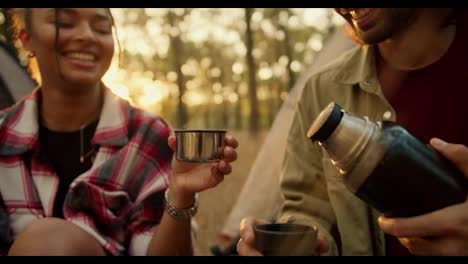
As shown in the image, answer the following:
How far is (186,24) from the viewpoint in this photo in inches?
512

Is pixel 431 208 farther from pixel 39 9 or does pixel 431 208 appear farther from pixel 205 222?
pixel 205 222

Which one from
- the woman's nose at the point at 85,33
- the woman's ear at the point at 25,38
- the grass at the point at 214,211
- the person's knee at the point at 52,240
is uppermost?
the woman's nose at the point at 85,33

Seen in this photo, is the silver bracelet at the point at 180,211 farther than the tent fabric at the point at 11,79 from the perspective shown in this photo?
No

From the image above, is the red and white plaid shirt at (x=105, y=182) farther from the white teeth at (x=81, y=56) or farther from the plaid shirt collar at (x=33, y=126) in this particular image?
the white teeth at (x=81, y=56)

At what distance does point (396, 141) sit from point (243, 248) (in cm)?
43

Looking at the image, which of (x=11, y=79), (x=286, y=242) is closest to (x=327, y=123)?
(x=286, y=242)

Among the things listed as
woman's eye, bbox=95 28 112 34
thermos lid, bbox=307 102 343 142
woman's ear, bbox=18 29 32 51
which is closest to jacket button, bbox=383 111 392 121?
thermos lid, bbox=307 102 343 142

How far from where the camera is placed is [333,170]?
1.78 metres

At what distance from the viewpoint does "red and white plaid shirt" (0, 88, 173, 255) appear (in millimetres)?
1701

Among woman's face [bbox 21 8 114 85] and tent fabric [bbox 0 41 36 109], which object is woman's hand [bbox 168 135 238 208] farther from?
tent fabric [bbox 0 41 36 109]

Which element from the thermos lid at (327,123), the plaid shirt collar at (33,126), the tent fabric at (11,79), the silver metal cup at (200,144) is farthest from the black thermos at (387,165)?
the tent fabric at (11,79)

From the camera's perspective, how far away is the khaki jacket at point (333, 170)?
1.74 metres

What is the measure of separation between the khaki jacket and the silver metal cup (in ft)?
1.70

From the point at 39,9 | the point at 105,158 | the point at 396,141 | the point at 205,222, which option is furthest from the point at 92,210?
the point at 205,222
